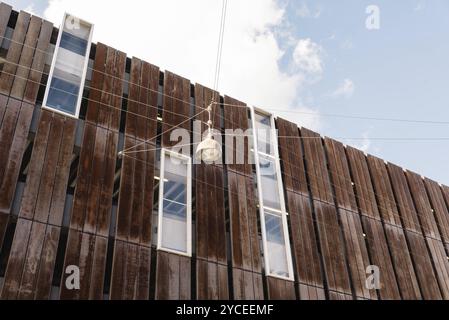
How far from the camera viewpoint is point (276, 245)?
1323 cm

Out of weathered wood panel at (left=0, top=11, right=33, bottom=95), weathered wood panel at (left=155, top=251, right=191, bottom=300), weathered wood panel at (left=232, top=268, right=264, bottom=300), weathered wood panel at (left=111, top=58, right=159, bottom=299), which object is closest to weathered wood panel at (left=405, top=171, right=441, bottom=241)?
weathered wood panel at (left=232, top=268, right=264, bottom=300)

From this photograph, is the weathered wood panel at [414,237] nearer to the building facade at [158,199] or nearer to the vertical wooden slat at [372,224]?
the building facade at [158,199]

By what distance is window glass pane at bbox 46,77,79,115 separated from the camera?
37.9 feet

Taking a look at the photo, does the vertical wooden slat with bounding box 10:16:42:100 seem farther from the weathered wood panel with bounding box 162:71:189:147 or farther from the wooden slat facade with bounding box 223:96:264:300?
the wooden slat facade with bounding box 223:96:264:300

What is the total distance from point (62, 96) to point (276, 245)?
23.4 ft

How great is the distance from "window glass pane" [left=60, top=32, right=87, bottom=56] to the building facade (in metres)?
0.04

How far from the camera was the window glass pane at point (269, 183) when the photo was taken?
14.0 meters

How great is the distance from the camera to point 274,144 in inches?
609

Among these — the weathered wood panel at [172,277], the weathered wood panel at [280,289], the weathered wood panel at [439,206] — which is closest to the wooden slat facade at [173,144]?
the weathered wood panel at [172,277]

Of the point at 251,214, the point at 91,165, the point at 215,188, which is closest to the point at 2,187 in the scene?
the point at 91,165

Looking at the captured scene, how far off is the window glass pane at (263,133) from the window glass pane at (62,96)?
237 inches

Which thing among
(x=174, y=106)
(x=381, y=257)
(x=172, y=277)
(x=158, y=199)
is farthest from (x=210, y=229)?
(x=381, y=257)

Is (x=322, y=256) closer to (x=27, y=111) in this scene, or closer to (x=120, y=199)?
(x=120, y=199)

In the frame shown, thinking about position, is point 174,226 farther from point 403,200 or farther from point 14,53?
point 403,200
